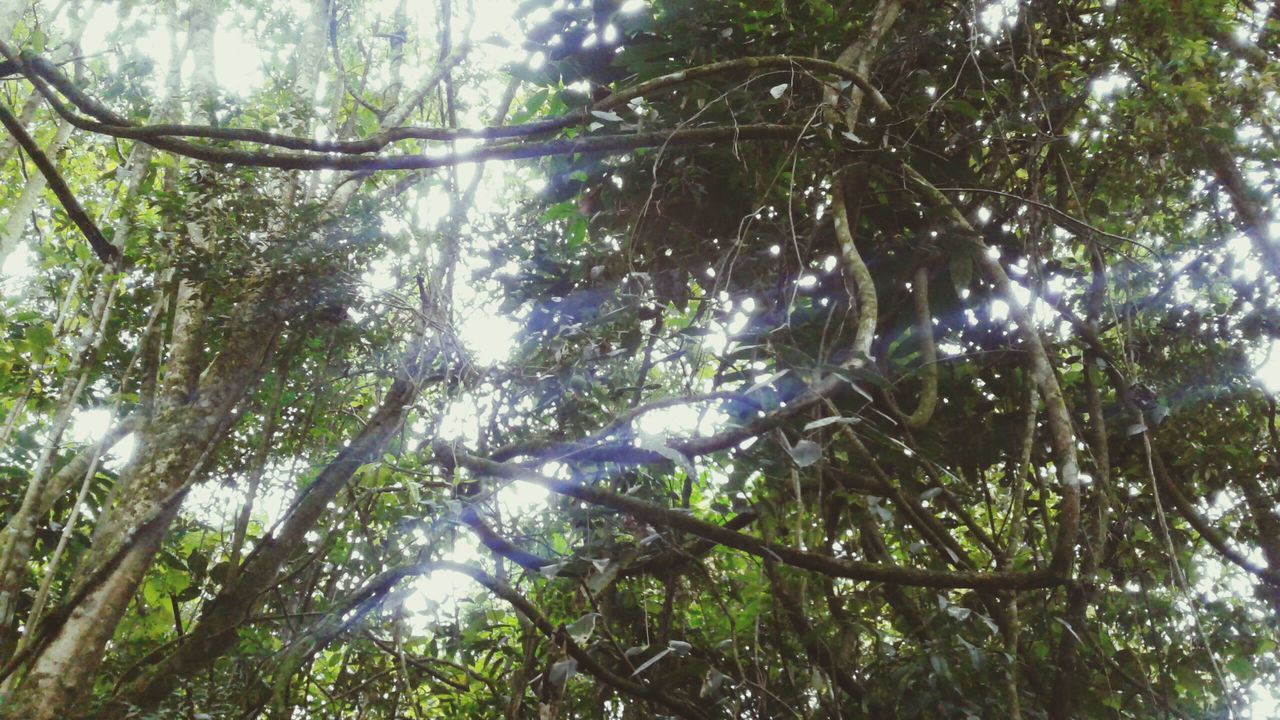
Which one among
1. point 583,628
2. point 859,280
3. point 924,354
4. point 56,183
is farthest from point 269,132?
point 924,354

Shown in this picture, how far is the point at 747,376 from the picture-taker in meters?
1.99

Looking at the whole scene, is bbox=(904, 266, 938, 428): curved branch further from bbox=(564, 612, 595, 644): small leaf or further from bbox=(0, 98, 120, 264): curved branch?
bbox=(0, 98, 120, 264): curved branch

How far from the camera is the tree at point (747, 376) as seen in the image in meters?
1.81

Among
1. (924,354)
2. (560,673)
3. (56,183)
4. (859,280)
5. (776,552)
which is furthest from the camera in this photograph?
(56,183)

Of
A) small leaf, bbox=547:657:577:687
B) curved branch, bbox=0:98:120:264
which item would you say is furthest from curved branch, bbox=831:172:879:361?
curved branch, bbox=0:98:120:264

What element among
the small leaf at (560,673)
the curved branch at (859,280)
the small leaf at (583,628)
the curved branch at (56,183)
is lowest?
the small leaf at (560,673)

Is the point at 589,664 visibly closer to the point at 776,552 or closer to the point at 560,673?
the point at 560,673

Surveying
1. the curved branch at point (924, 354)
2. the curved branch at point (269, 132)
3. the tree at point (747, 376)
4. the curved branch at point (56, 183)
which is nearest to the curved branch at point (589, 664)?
the tree at point (747, 376)

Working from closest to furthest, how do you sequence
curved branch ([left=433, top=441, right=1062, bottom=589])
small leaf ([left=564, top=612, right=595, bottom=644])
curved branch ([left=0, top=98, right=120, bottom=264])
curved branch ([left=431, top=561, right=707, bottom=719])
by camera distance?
curved branch ([left=433, top=441, right=1062, bottom=589]) < small leaf ([left=564, top=612, right=595, bottom=644]) < curved branch ([left=431, top=561, right=707, bottom=719]) < curved branch ([left=0, top=98, right=120, bottom=264])

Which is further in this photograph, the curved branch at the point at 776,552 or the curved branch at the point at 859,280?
the curved branch at the point at 859,280

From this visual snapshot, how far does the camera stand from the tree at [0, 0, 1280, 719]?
5.93 feet

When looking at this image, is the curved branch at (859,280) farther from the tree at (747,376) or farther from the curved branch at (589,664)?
the curved branch at (589,664)

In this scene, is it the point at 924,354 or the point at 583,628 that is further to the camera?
the point at 924,354

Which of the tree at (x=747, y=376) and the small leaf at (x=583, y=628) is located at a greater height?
the tree at (x=747, y=376)
